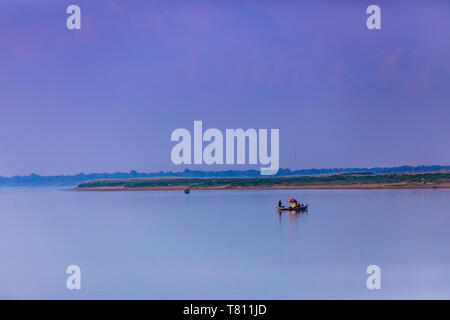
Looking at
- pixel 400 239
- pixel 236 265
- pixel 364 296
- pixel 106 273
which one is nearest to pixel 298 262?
pixel 236 265

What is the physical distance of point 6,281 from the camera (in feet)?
23.9

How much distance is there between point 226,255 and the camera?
347 inches

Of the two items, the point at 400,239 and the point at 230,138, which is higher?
the point at 230,138

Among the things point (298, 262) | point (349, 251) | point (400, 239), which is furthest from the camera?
point (400, 239)

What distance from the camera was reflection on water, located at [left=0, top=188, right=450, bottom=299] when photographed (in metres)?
6.79

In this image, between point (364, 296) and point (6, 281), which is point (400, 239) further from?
point (6, 281)

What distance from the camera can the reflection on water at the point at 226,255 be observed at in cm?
679

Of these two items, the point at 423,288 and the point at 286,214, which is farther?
the point at 286,214

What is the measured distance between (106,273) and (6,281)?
112 cm

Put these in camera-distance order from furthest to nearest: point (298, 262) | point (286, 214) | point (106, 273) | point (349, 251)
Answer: point (286, 214) → point (349, 251) → point (298, 262) → point (106, 273)
